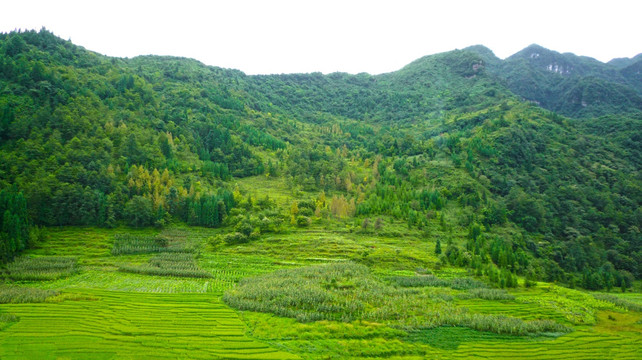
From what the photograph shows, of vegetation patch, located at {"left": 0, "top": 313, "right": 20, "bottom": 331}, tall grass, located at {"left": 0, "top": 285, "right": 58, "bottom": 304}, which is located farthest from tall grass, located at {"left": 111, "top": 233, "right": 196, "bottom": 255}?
vegetation patch, located at {"left": 0, "top": 313, "right": 20, "bottom": 331}

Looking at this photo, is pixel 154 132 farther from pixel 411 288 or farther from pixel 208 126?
pixel 411 288

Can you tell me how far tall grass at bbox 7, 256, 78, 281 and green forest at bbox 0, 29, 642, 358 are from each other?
317 millimetres

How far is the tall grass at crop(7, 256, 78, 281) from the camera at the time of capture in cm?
6319

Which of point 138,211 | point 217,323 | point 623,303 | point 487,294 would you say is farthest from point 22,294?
point 623,303

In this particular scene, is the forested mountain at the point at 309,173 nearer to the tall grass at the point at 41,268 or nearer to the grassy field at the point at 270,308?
the tall grass at the point at 41,268

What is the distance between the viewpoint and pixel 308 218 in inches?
4313

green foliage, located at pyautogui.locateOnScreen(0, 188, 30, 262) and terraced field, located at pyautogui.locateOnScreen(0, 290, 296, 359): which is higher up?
green foliage, located at pyautogui.locateOnScreen(0, 188, 30, 262)

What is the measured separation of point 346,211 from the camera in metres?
118

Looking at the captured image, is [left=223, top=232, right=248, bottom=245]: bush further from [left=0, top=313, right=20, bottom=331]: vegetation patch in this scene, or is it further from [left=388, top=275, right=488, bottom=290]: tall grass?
[left=0, top=313, right=20, bottom=331]: vegetation patch

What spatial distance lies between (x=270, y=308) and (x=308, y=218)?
5609 cm

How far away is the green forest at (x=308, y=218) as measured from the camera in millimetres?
54625

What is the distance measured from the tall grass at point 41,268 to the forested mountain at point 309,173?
4990 mm

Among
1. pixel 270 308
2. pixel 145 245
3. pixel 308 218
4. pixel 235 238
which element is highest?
pixel 308 218

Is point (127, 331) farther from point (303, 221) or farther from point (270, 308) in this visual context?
point (303, 221)
